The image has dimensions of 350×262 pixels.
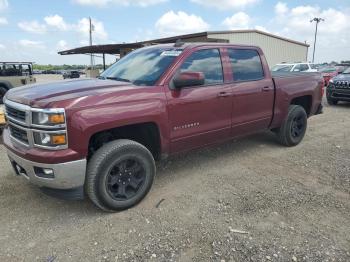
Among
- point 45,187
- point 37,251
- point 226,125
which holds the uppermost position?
point 226,125

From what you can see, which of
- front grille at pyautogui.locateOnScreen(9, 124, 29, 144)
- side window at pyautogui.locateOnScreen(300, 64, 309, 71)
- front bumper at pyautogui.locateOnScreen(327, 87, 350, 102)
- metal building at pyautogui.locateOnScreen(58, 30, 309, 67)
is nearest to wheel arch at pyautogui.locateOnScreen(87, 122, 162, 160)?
front grille at pyautogui.locateOnScreen(9, 124, 29, 144)

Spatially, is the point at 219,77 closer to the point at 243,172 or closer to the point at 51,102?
the point at 243,172

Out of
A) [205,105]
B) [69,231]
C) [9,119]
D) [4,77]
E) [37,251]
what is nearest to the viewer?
[37,251]

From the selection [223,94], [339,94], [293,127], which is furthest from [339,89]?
[223,94]

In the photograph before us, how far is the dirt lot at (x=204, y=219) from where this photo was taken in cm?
283

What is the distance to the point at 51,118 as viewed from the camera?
9.61 feet

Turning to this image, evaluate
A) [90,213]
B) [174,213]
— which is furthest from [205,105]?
[90,213]

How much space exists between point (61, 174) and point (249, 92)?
3.00 metres

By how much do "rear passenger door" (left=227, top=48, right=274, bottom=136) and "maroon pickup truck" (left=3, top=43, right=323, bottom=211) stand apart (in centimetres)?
2

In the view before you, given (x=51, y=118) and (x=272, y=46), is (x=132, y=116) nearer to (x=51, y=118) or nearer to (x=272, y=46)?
(x=51, y=118)

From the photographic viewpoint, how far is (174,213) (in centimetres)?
349

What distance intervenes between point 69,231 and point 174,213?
3.67ft

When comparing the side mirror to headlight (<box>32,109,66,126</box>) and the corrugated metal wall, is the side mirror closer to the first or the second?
headlight (<box>32,109,66,126</box>)

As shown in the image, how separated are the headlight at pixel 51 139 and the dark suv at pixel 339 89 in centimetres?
1049
